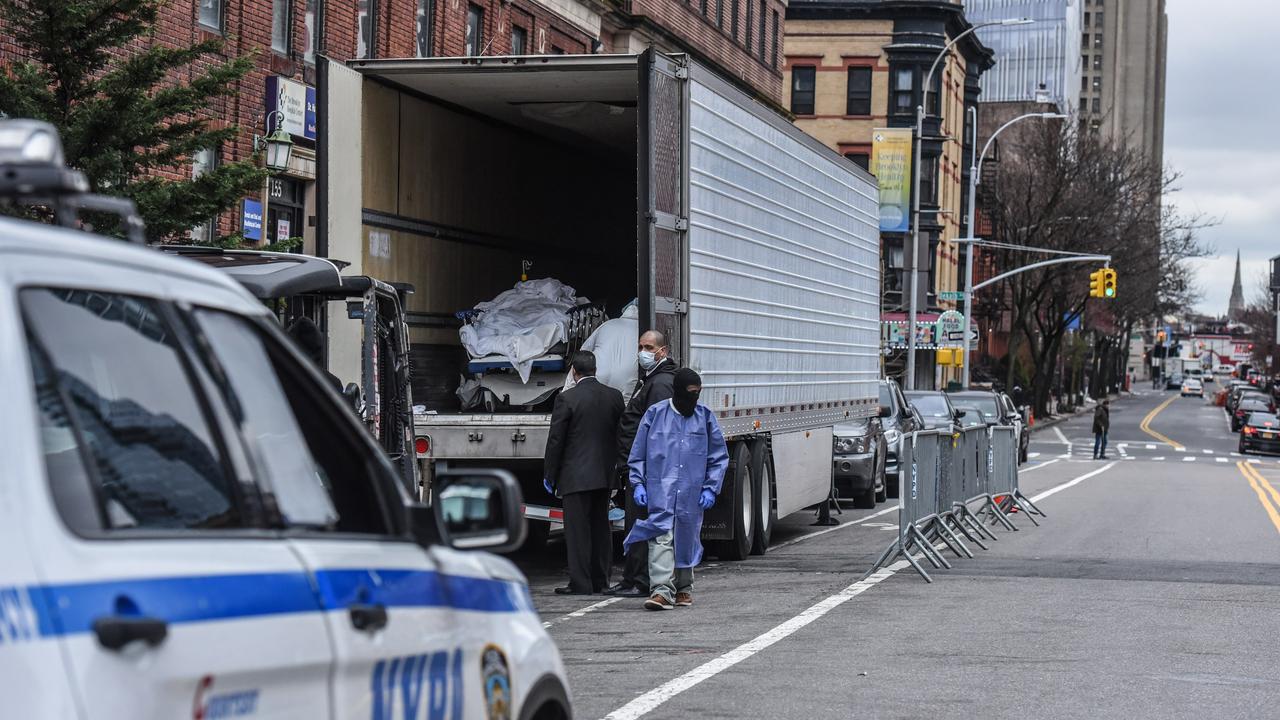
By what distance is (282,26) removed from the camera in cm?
2480

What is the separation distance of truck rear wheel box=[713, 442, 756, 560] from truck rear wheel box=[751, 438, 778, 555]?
8 cm

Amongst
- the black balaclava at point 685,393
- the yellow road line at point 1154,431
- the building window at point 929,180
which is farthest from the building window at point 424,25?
the building window at point 929,180

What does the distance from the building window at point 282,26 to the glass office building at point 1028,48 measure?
89.4m

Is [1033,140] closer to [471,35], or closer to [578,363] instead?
[471,35]

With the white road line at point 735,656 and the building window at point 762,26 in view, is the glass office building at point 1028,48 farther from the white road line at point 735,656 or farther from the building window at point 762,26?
the white road line at point 735,656

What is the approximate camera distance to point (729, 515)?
15.4 meters

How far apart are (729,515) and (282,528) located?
12233mm

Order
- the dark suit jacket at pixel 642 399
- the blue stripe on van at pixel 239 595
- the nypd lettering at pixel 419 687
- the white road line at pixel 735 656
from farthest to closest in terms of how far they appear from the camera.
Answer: the dark suit jacket at pixel 642 399
the white road line at pixel 735 656
the nypd lettering at pixel 419 687
the blue stripe on van at pixel 239 595

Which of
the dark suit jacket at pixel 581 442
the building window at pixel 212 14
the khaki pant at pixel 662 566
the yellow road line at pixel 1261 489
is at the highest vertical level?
the building window at pixel 212 14

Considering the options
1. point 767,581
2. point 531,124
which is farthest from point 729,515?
point 531,124

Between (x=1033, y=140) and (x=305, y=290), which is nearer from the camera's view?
(x=305, y=290)

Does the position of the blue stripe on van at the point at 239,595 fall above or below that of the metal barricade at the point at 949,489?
above

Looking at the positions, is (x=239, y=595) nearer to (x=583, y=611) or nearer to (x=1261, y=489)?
(x=583, y=611)

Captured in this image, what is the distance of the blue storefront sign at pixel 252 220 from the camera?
874 inches
